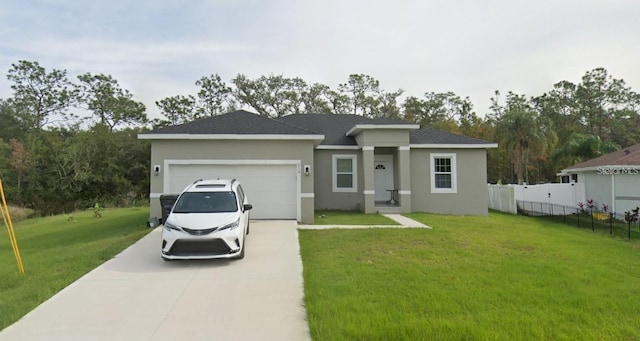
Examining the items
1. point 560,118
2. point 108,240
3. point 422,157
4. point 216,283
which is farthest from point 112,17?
point 560,118

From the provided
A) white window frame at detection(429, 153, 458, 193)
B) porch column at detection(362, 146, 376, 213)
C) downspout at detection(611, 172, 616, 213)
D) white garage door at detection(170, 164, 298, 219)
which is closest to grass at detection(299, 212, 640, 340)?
white garage door at detection(170, 164, 298, 219)

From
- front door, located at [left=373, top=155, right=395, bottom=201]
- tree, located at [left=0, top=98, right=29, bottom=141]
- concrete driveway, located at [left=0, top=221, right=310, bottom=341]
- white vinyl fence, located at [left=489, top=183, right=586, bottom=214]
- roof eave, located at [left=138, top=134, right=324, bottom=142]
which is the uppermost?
tree, located at [left=0, top=98, right=29, bottom=141]

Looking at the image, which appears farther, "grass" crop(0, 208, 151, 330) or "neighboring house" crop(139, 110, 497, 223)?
"neighboring house" crop(139, 110, 497, 223)

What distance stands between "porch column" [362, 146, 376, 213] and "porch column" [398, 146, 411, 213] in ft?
3.92

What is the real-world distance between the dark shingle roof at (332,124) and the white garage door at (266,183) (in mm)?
5233

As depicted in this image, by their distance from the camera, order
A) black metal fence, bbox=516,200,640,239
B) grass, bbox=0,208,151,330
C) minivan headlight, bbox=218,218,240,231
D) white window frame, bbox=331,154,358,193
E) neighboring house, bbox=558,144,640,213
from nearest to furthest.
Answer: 1. grass, bbox=0,208,151,330
2. minivan headlight, bbox=218,218,240,231
3. black metal fence, bbox=516,200,640,239
4. neighboring house, bbox=558,144,640,213
5. white window frame, bbox=331,154,358,193

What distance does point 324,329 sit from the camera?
15.6ft

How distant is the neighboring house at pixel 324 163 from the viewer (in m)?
13.2

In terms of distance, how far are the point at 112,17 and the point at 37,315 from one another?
10.9m

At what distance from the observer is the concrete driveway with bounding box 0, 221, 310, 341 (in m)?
4.86

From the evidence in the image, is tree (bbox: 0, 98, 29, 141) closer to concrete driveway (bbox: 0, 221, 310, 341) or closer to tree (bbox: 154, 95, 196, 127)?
tree (bbox: 154, 95, 196, 127)

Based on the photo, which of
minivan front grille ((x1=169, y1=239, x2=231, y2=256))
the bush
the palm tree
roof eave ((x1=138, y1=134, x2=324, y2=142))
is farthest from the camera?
the palm tree

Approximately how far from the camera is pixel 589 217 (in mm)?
18922

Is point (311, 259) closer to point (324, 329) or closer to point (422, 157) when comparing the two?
point (324, 329)
